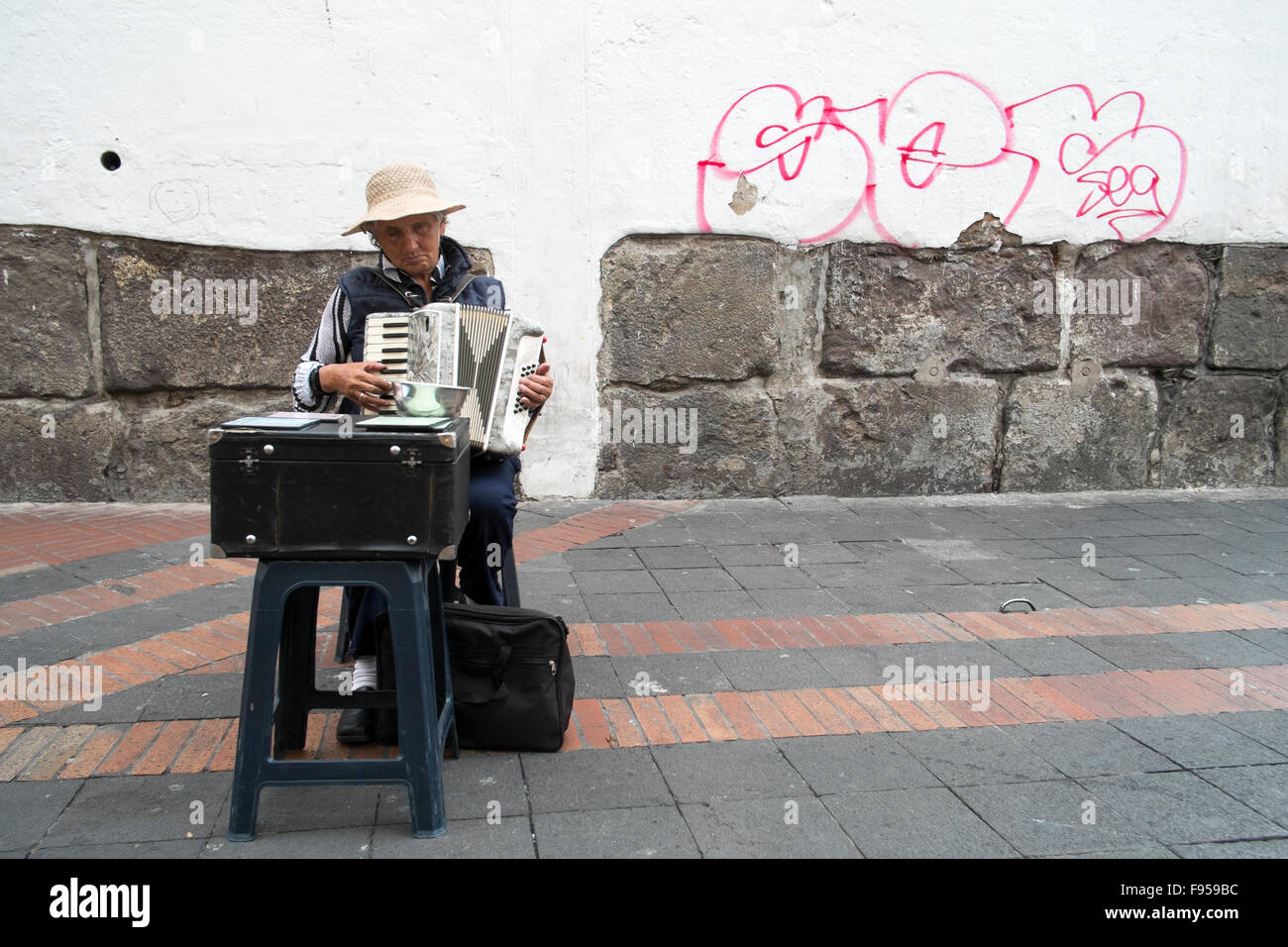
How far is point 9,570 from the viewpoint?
4.27m

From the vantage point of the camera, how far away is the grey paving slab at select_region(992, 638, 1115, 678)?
11.3 ft

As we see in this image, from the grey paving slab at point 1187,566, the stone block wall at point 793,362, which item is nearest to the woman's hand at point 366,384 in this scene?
the stone block wall at point 793,362

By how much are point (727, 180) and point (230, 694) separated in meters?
3.90

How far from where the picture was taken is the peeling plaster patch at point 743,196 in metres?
5.73

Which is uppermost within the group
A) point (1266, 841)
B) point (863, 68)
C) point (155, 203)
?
point (863, 68)

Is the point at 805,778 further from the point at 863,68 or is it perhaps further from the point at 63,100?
the point at 63,100

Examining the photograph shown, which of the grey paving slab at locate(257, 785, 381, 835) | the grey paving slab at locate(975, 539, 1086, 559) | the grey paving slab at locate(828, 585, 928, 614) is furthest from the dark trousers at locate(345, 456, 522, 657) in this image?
the grey paving slab at locate(975, 539, 1086, 559)

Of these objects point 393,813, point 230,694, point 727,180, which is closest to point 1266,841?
point 393,813

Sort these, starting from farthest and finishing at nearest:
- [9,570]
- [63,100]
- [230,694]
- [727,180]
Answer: [727,180], [63,100], [9,570], [230,694]

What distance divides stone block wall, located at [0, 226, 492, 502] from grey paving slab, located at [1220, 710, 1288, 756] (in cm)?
413

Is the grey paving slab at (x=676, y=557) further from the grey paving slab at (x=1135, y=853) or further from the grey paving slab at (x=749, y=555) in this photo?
the grey paving slab at (x=1135, y=853)

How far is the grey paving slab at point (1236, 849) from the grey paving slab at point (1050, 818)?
0.10 meters

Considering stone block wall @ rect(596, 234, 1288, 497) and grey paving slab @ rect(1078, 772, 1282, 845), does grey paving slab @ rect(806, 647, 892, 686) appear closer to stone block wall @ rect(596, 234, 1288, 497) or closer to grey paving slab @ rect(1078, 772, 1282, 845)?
grey paving slab @ rect(1078, 772, 1282, 845)

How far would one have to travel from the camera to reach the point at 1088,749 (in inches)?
112
